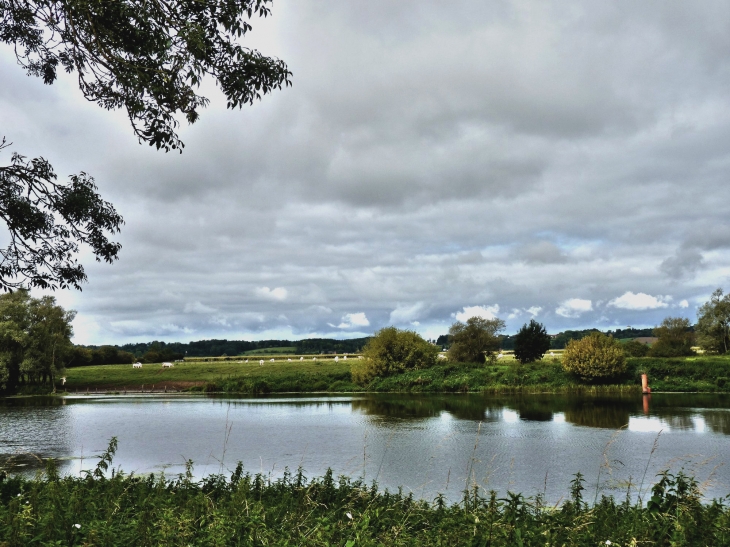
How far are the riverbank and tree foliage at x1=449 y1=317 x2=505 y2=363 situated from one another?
4.04 m

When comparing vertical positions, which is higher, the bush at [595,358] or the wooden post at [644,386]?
the bush at [595,358]

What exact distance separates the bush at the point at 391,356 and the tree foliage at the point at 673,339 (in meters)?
33.4

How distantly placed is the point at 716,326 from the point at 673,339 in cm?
597

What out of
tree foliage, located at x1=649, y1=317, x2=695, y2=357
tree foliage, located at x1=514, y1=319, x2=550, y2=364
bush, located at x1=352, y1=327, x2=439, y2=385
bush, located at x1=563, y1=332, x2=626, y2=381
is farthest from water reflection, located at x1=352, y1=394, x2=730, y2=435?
tree foliage, located at x1=649, y1=317, x2=695, y2=357

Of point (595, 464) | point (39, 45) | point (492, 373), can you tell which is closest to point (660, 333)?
point (492, 373)

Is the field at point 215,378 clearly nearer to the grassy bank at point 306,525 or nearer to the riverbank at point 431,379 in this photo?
the riverbank at point 431,379

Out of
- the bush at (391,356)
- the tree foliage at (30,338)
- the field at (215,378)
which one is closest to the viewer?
the tree foliage at (30,338)

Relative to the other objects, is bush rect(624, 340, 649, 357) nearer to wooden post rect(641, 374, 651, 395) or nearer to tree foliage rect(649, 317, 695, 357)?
tree foliage rect(649, 317, 695, 357)

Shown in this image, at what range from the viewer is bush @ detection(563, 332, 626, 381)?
56781mm

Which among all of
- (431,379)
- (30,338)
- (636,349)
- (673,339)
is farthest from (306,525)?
(673,339)

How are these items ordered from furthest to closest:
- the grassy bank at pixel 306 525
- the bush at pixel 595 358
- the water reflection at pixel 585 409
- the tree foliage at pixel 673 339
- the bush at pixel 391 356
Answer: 1. the tree foliage at pixel 673 339
2. the bush at pixel 391 356
3. the bush at pixel 595 358
4. the water reflection at pixel 585 409
5. the grassy bank at pixel 306 525

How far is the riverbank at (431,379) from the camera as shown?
56875 millimetres

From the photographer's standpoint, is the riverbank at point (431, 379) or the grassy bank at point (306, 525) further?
the riverbank at point (431, 379)

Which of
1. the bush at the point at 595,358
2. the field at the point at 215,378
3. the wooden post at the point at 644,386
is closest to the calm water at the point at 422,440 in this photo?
the wooden post at the point at 644,386
